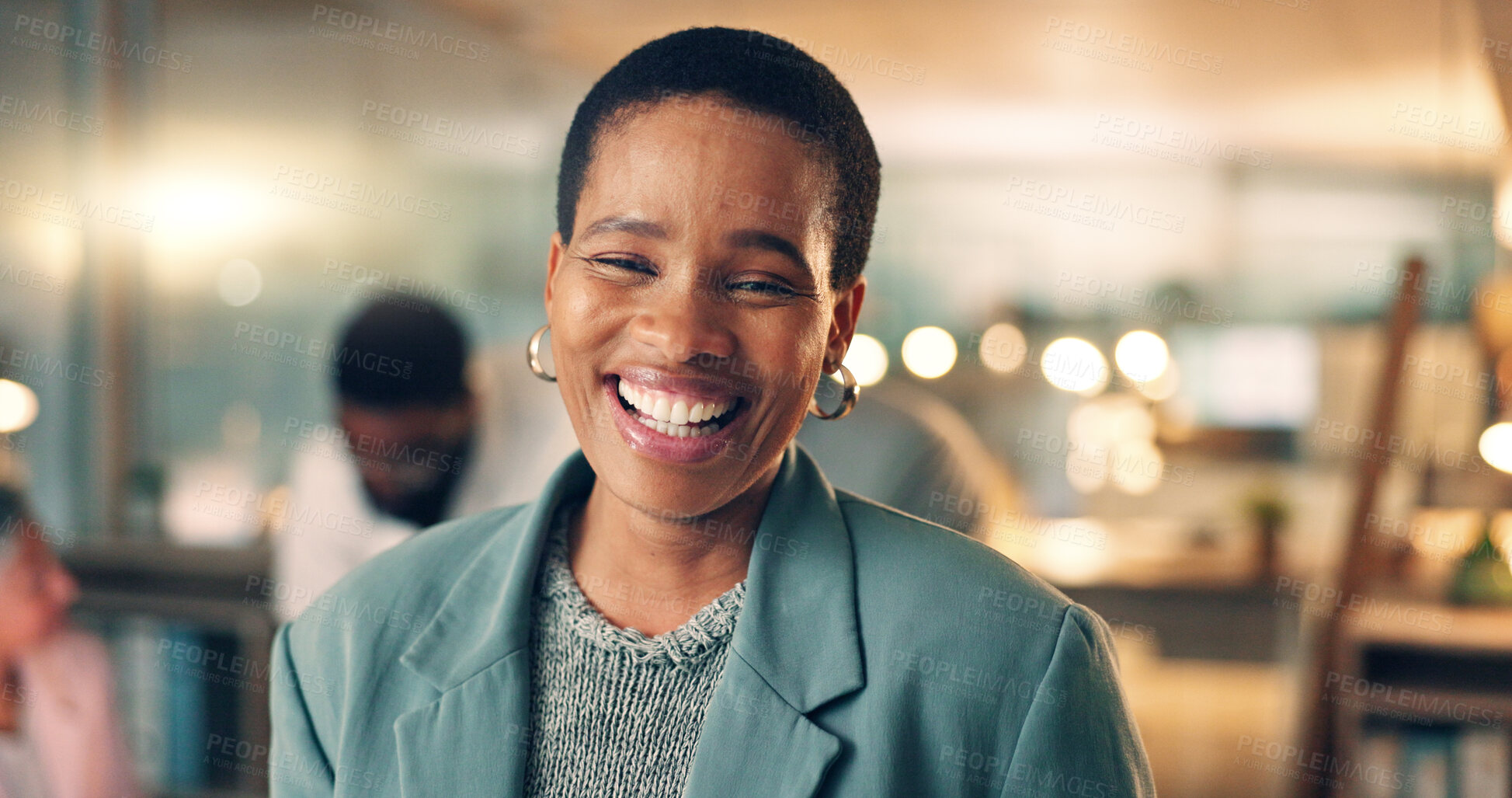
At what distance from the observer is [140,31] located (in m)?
3.79

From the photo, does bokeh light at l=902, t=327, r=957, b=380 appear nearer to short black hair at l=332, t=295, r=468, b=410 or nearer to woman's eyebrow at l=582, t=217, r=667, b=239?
short black hair at l=332, t=295, r=468, b=410

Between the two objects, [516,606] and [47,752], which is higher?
[516,606]

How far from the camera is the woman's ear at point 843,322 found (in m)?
1.00

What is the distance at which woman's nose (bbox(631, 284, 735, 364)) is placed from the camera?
0.89 meters

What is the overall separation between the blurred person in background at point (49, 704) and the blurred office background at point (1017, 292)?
43cm

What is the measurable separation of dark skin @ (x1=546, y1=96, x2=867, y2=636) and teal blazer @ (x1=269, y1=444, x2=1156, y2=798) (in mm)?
111

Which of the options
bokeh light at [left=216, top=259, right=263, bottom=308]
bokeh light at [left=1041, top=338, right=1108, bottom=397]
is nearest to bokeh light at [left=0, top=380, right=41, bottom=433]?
bokeh light at [left=216, top=259, right=263, bottom=308]

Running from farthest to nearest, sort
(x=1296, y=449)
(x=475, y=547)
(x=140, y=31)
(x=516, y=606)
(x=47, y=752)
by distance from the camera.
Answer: (x=1296, y=449) < (x=140, y=31) < (x=47, y=752) < (x=475, y=547) < (x=516, y=606)

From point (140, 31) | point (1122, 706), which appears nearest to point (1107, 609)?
point (1122, 706)

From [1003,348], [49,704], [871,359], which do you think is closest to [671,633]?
[49,704]

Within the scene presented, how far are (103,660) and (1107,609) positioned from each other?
359cm

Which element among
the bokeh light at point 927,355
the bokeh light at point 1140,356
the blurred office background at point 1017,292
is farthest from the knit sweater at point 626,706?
the bokeh light at point 1140,356

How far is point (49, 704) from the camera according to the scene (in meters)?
2.37

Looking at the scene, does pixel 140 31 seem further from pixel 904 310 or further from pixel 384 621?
pixel 904 310
